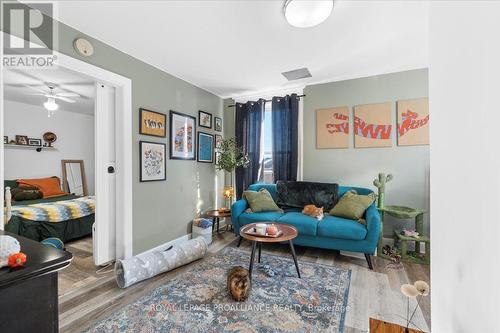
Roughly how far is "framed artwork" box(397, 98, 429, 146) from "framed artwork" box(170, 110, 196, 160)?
10.1ft

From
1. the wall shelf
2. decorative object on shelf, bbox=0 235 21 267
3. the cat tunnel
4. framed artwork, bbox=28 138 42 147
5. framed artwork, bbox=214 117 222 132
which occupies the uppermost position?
framed artwork, bbox=214 117 222 132

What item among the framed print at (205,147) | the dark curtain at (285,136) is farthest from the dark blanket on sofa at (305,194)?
the framed print at (205,147)

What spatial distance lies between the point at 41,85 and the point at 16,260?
406 cm

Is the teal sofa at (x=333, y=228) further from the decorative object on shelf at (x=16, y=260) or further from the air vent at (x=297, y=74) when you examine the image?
the decorative object on shelf at (x=16, y=260)

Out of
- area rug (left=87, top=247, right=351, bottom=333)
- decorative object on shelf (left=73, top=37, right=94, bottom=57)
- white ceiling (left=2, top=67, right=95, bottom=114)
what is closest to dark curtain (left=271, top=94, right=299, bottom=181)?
area rug (left=87, top=247, right=351, bottom=333)

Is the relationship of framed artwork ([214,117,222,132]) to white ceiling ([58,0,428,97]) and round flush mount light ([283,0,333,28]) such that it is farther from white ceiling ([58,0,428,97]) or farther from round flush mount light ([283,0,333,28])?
round flush mount light ([283,0,333,28])

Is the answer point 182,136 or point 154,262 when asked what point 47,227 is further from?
point 182,136

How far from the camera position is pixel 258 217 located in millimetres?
3053

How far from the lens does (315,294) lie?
6.54 ft

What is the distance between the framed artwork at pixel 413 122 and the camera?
296 centimetres

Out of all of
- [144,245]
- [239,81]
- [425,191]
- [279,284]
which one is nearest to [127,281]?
[144,245]

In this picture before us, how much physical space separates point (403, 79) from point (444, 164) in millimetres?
3209

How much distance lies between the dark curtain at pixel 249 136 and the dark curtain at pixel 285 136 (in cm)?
30

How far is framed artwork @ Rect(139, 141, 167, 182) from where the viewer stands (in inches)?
108
